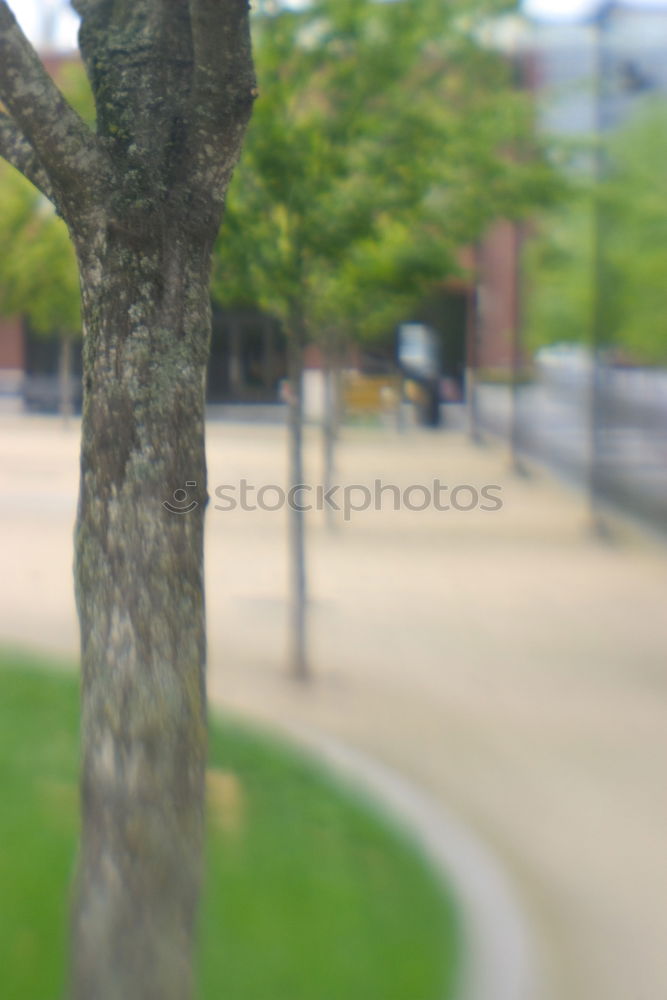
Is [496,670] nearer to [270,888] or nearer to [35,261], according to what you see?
[270,888]

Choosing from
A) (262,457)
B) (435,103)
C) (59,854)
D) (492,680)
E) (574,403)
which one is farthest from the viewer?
(574,403)

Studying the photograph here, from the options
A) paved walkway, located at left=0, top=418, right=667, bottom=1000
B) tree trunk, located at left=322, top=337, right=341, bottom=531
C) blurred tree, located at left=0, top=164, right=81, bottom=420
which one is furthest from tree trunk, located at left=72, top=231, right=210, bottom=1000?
blurred tree, located at left=0, top=164, right=81, bottom=420

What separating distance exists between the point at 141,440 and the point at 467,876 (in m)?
2.80

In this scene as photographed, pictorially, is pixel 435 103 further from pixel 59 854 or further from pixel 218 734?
pixel 59 854

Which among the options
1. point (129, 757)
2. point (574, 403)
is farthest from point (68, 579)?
point (574, 403)

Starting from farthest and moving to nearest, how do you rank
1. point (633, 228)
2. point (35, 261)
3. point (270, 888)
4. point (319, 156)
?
1. point (35, 261)
2. point (633, 228)
3. point (319, 156)
4. point (270, 888)

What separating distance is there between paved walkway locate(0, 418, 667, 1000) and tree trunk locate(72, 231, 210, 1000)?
169 cm

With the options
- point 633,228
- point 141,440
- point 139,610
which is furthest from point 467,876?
point 633,228

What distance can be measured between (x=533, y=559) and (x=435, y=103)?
15.0ft

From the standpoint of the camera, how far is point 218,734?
21.9 feet

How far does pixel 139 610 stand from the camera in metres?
2.97

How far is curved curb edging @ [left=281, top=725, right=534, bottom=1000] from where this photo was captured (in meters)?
4.26

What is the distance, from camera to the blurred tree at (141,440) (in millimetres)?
2963

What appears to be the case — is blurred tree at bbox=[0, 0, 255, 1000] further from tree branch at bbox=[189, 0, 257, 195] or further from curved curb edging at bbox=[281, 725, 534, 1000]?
curved curb edging at bbox=[281, 725, 534, 1000]
